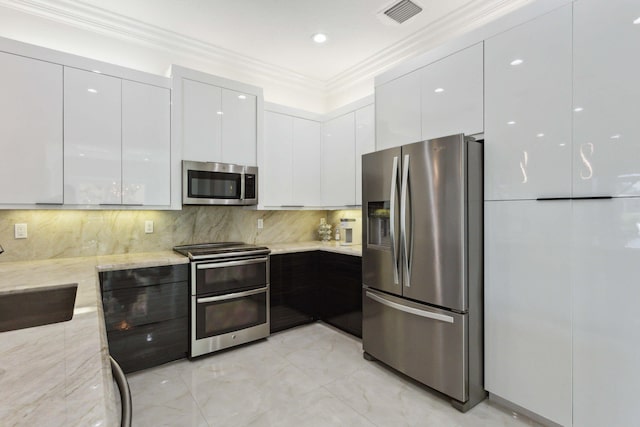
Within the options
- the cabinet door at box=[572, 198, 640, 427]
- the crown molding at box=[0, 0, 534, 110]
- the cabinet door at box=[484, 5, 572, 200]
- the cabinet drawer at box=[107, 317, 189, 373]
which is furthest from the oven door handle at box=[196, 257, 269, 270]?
the cabinet door at box=[572, 198, 640, 427]

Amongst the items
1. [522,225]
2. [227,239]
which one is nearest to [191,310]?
[227,239]

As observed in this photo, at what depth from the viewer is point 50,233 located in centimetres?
263

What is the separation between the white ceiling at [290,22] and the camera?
2.60 meters

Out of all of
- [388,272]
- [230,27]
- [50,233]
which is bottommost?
[388,272]

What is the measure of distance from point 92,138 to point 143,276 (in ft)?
3.80

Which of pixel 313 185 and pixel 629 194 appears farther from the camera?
pixel 313 185

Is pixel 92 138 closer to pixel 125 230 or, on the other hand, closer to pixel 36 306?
pixel 125 230

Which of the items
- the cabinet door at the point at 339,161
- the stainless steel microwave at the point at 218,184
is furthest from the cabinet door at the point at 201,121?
the cabinet door at the point at 339,161

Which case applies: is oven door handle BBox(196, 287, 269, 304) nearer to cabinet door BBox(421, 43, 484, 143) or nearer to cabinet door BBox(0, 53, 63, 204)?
cabinet door BBox(0, 53, 63, 204)

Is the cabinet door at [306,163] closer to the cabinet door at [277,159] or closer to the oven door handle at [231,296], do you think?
the cabinet door at [277,159]

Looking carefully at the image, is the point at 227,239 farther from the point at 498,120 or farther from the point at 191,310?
the point at 498,120

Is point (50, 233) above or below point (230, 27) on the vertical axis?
below

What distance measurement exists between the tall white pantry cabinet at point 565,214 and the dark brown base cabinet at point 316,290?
4.18ft

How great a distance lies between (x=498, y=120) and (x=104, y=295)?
9.89ft
